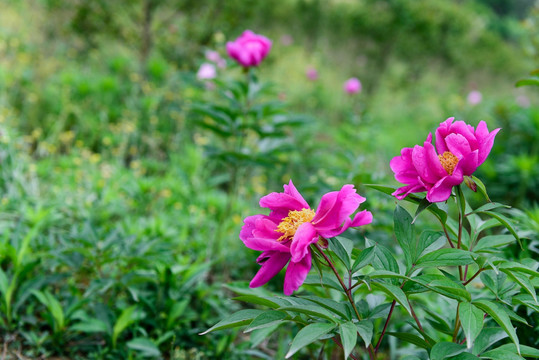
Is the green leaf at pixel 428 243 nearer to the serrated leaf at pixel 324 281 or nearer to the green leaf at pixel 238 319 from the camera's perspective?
the serrated leaf at pixel 324 281

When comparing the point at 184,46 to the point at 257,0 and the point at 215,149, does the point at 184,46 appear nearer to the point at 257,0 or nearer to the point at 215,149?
the point at 257,0

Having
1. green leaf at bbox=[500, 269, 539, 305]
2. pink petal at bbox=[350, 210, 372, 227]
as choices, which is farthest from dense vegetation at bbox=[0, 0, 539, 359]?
pink petal at bbox=[350, 210, 372, 227]

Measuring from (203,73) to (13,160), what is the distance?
5.37ft

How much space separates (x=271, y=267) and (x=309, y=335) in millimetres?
166

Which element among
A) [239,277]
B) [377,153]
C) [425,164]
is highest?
[377,153]

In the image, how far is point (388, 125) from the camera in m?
7.98

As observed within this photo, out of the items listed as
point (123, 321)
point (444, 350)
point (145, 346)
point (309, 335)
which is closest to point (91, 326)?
point (123, 321)

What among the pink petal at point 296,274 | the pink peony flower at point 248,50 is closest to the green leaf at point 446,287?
the pink petal at point 296,274

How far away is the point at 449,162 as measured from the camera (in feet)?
3.15

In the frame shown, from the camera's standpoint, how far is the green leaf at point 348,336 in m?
0.76

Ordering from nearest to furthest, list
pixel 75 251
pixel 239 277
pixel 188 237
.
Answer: pixel 75 251 → pixel 239 277 → pixel 188 237

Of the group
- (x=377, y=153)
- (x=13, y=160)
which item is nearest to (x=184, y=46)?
(x=377, y=153)

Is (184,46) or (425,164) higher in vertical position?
(184,46)

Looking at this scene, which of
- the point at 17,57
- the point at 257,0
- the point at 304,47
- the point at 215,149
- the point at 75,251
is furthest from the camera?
the point at 304,47
